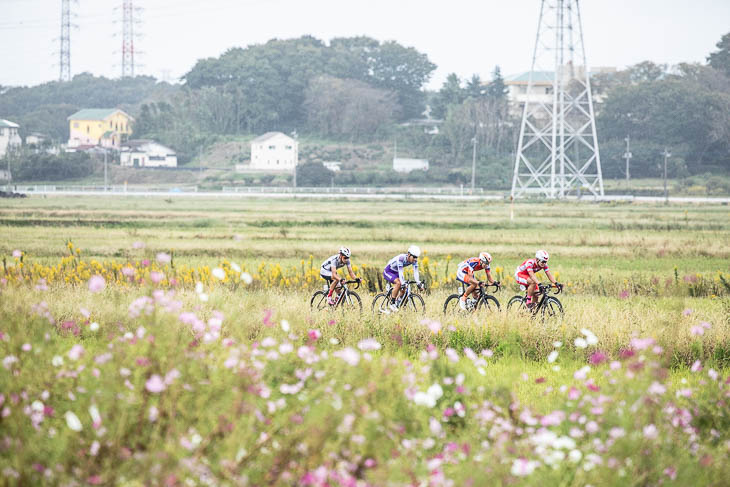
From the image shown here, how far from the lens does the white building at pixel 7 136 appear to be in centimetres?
9819

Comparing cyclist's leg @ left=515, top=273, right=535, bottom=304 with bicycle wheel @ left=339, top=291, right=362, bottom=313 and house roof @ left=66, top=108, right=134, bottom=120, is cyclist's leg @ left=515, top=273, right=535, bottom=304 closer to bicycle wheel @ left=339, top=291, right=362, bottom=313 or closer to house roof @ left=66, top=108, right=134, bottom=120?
bicycle wheel @ left=339, top=291, right=362, bottom=313

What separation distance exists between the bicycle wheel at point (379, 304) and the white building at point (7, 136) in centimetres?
9218

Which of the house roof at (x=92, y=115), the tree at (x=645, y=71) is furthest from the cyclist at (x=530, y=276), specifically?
the house roof at (x=92, y=115)

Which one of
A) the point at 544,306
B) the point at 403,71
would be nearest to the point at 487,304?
the point at 544,306

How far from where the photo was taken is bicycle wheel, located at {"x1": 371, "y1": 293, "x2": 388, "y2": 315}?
44.4 feet

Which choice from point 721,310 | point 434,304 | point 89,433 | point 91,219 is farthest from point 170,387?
point 91,219

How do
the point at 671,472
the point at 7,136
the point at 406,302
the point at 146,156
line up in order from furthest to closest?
1. the point at 146,156
2. the point at 7,136
3. the point at 406,302
4. the point at 671,472

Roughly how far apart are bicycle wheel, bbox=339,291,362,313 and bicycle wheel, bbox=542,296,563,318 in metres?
2.91

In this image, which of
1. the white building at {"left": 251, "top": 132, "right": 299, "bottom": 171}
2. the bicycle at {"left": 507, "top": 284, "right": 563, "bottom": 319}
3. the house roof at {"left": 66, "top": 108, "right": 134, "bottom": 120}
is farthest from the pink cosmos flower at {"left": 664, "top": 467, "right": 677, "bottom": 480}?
the house roof at {"left": 66, "top": 108, "right": 134, "bottom": 120}

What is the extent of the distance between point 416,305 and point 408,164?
8941cm

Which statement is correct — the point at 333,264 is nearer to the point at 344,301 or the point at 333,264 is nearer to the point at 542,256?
the point at 344,301

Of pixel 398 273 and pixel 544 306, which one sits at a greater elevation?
pixel 398 273

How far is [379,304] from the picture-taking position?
14.5 meters

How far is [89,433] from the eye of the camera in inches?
238
